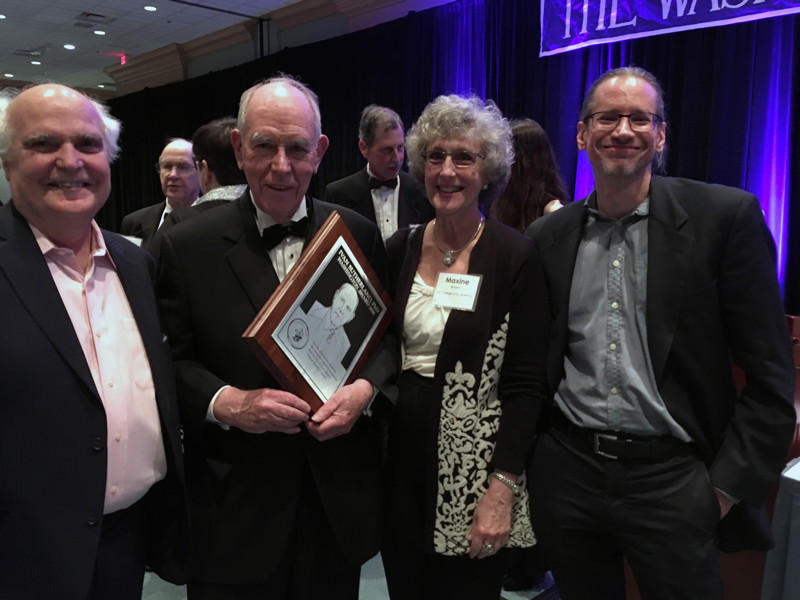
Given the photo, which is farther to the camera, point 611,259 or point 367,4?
point 367,4

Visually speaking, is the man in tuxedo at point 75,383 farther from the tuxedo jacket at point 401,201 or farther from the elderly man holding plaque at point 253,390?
the tuxedo jacket at point 401,201

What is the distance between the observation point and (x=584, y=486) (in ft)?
5.16

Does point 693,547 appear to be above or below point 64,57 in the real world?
below

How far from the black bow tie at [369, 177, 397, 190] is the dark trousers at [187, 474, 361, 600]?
2.63 meters

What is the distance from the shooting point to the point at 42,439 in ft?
3.77

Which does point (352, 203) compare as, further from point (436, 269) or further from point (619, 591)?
point (619, 591)

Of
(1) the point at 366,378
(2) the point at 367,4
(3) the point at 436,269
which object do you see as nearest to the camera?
(1) the point at 366,378

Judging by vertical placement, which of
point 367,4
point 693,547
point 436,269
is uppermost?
point 367,4

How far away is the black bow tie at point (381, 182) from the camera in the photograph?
388 centimetres

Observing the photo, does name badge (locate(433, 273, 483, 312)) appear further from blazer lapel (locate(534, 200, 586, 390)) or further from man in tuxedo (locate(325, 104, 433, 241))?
man in tuxedo (locate(325, 104, 433, 241))

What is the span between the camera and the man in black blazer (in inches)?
57.7

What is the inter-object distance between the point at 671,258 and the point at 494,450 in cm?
63

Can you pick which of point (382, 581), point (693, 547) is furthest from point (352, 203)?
point (693, 547)

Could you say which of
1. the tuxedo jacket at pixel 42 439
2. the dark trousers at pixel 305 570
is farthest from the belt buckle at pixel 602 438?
the tuxedo jacket at pixel 42 439
